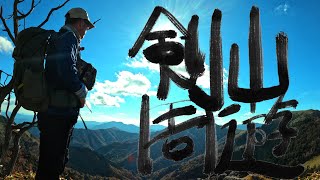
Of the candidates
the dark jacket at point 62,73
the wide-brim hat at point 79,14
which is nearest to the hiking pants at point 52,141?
the dark jacket at point 62,73

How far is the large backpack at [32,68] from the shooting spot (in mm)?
6031

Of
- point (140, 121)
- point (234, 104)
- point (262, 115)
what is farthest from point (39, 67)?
point (262, 115)

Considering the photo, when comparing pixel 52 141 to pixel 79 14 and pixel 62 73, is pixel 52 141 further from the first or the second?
pixel 79 14

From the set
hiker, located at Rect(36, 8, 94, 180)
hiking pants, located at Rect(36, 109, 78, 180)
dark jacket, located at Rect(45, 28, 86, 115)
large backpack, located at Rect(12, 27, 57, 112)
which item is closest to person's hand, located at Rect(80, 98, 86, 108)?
hiker, located at Rect(36, 8, 94, 180)

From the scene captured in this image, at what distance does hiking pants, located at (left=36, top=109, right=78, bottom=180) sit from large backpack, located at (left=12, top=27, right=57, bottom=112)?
271 mm

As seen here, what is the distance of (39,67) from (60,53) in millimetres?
435

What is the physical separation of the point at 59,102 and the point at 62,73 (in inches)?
20.5

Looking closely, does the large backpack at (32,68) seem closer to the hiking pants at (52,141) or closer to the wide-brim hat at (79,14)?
the hiking pants at (52,141)

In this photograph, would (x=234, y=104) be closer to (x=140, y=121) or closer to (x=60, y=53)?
(x=140, y=121)

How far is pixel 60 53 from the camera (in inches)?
241

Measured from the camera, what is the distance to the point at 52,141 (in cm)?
619

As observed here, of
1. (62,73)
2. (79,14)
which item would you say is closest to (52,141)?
(62,73)

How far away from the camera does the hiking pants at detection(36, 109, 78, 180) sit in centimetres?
616

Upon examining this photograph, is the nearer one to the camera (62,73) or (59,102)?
(62,73)
